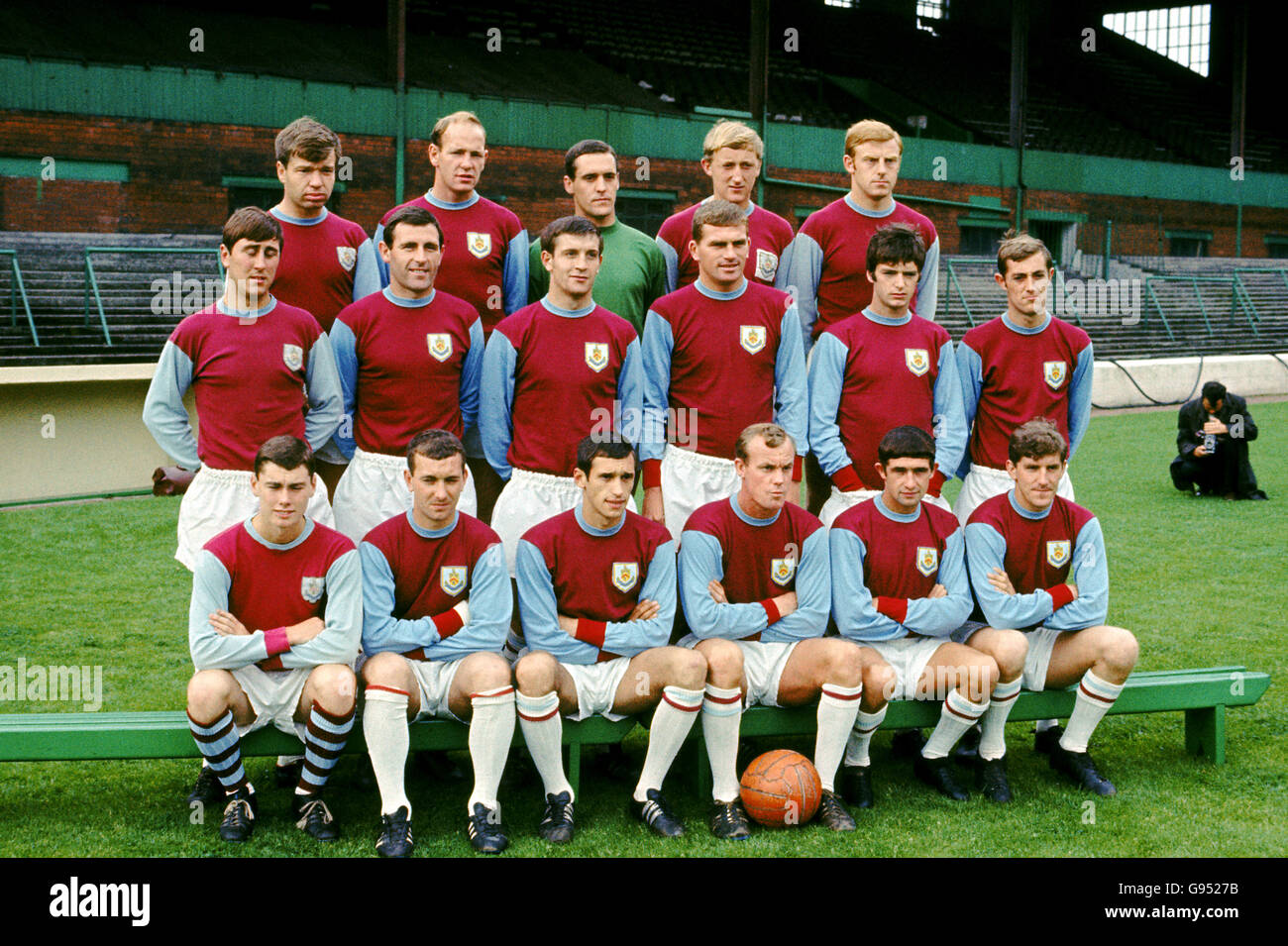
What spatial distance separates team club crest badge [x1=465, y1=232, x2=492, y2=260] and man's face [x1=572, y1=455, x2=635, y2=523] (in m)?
1.32

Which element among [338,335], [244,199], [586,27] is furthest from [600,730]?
[586,27]

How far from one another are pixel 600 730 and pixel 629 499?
2.71ft

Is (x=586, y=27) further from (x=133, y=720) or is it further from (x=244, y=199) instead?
(x=133, y=720)

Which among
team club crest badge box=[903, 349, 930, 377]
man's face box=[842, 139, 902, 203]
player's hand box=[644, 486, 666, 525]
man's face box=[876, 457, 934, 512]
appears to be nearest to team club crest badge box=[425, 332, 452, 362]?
player's hand box=[644, 486, 666, 525]

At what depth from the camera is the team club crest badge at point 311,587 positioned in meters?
4.25

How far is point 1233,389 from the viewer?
21172 mm

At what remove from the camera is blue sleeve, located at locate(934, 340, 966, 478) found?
16.5 ft

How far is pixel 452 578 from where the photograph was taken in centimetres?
441

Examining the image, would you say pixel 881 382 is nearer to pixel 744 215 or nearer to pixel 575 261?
pixel 744 215

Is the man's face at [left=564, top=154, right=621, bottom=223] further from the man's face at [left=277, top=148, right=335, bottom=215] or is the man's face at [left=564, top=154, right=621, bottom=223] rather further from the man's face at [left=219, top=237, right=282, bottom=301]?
the man's face at [left=219, top=237, right=282, bottom=301]

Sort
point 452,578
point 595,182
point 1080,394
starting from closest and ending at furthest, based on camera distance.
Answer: point 452,578 → point 595,182 → point 1080,394

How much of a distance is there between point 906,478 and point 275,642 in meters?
2.28

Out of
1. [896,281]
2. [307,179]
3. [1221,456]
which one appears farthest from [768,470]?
[1221,456]

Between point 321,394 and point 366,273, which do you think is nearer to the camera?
point 321,394
